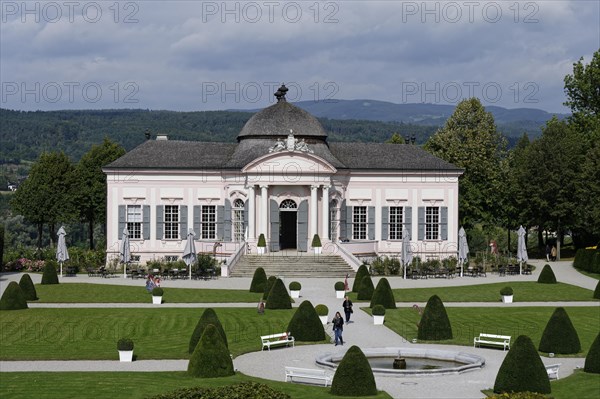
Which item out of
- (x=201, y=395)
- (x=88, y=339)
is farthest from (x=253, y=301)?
(x=201, y=395)

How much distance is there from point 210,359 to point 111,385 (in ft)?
9.08

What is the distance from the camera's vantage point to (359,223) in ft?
218

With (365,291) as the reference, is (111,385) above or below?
below

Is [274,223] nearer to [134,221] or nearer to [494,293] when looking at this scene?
[134,221]

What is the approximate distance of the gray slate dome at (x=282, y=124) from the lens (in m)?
66.2

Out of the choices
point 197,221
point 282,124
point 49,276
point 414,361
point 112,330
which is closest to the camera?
point 414,361

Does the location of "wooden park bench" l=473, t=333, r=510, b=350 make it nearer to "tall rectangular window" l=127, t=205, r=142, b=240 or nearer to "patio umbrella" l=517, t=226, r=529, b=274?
"patio umbrella" l=517, t=226, r=529, b=274

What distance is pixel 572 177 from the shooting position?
221ft

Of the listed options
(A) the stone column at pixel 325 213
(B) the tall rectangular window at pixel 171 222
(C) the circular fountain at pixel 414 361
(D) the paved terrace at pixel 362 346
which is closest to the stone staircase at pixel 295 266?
(A) the stone column at pixel 325 213

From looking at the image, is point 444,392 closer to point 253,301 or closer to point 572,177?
point 253,301

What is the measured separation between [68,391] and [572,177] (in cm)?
4814

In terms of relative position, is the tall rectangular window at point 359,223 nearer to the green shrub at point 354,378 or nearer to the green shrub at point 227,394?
the green shrub at point 354,378

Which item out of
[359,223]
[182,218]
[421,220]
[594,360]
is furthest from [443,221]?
[594,360]

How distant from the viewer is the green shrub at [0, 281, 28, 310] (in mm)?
42625
